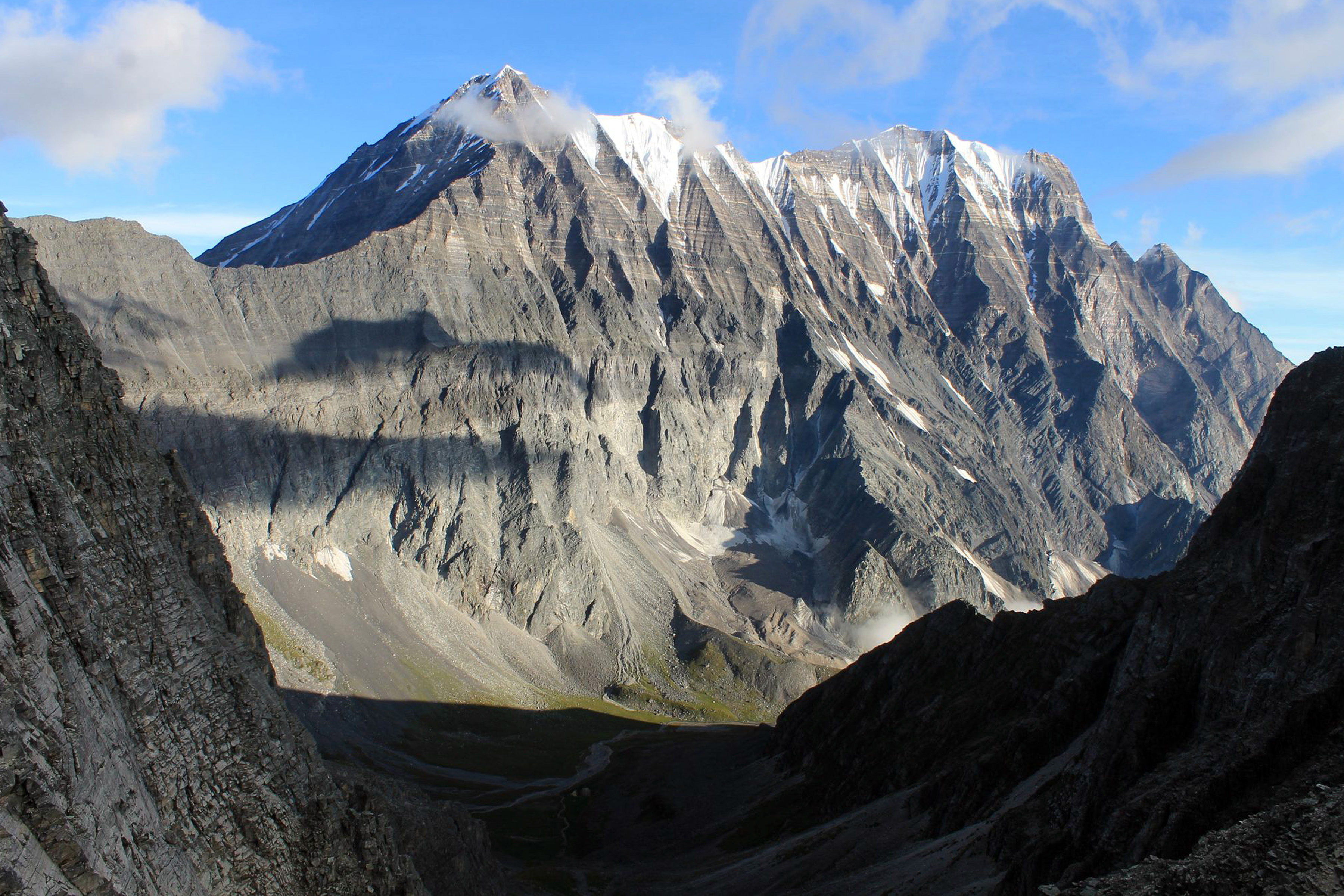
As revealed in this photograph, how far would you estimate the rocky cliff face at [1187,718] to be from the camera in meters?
28.0

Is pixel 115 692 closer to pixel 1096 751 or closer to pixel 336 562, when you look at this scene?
pixel 1096 751

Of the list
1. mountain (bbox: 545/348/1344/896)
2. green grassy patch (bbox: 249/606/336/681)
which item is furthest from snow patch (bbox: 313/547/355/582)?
mountain (bbox: 545/348/1344/896)

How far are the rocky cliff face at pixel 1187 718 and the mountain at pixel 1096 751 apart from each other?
103 mm

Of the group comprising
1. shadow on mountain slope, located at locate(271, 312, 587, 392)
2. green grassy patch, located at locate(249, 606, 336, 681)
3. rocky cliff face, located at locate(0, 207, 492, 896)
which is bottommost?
green grassy patch, located at locate(249, 606, 336, 681)

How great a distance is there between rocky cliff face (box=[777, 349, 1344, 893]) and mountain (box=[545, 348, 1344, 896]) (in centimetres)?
10

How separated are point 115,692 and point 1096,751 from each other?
3881 centimetres

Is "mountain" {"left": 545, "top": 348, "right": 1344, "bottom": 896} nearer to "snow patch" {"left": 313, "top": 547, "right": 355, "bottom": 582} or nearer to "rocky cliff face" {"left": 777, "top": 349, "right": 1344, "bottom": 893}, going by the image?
"rocky cliff face" {"left": 777, "top": 349, "right": 1344, "bottom": 893}

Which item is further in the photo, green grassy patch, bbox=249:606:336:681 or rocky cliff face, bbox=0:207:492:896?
green grassy patch, bbox=249:606:336:681

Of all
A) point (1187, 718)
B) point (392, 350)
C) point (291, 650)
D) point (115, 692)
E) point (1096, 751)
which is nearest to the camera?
point (115, 692)

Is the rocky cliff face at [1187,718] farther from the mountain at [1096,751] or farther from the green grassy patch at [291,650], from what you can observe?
the green grassy patch at [291,650]

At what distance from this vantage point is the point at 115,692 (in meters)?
23.0

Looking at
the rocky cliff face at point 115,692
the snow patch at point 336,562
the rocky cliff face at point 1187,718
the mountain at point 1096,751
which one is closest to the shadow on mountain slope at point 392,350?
the snow patch at point 336,562

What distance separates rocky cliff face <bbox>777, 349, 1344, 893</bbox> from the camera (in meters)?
28.0

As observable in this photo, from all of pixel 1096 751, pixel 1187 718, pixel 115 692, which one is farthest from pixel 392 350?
pixel 115 692
